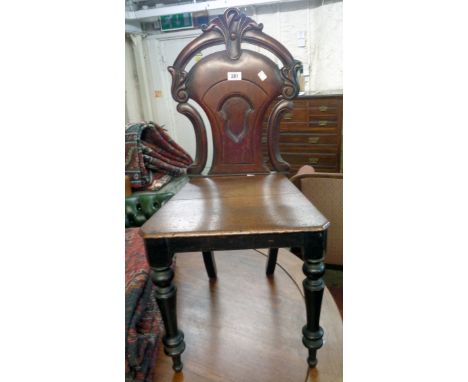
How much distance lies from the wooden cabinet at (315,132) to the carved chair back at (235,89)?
79.5 inches

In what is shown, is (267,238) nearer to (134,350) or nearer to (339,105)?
(134,350)

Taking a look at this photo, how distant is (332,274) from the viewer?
6.29 feet

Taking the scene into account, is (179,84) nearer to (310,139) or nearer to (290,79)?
(290,79)

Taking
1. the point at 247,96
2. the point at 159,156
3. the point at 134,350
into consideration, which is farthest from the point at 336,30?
the point at 134,350

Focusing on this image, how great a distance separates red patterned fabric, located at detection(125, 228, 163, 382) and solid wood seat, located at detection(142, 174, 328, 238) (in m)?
0.25

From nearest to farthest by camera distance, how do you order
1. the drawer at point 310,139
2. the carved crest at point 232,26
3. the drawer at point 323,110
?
1. the carved crest at point 232,26
2. the drawer at point 323,110
3. the drawer at point 310,139

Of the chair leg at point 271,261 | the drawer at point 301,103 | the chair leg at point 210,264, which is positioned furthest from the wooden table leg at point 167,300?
the drawer at point 301,103

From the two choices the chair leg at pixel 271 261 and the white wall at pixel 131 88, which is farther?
the white wall at pixel 131 88

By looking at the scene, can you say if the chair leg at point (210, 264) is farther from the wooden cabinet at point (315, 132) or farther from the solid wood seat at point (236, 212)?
the wooden cabinet at point (315, 132)

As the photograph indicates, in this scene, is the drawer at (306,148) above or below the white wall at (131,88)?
below

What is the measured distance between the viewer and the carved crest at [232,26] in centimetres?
98

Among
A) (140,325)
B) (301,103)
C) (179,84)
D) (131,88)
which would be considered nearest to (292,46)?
(301,103)
